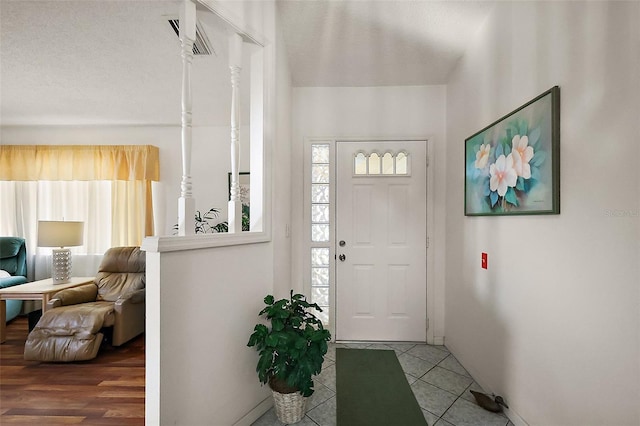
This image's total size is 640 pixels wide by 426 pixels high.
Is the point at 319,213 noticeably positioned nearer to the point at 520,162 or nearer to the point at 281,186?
the point at 281,186

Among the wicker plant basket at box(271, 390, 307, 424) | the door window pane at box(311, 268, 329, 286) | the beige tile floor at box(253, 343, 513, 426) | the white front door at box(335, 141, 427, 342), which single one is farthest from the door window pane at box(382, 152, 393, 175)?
the wicker plant basket at box(271, 390, 307, 424)

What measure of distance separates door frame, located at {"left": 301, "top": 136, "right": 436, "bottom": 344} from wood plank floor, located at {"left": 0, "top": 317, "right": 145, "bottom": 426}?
1.60 meters

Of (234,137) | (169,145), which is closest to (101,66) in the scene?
(169,145)

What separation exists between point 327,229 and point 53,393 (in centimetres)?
249

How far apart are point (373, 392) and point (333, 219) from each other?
1.52m

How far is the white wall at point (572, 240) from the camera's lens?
1.03 m

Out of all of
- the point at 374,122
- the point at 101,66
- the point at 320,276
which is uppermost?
the point at 101,66

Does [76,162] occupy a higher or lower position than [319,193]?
higher

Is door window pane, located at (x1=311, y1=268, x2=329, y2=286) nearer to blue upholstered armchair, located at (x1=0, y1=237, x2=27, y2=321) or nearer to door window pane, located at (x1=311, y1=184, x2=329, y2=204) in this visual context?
door window pane, located at (x1=311, y1=184, x2=329, y2=204)

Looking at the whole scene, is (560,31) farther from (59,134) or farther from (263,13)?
(59,134)

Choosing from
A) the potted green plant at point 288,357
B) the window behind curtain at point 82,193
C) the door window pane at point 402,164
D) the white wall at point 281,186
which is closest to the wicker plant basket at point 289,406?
the potted green plant at point 288,357

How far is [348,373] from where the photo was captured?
2236 millimetres

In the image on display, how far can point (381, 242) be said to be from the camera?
2836 mm

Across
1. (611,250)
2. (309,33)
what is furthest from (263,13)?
(611,250)
